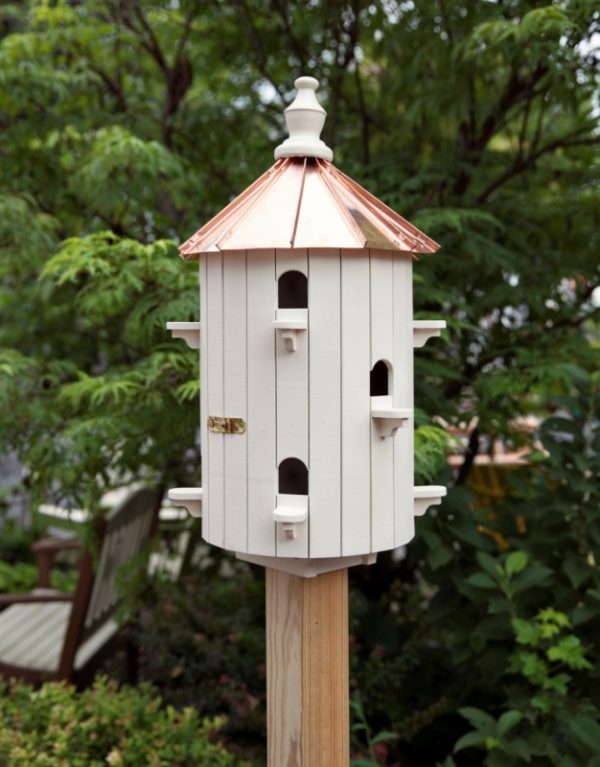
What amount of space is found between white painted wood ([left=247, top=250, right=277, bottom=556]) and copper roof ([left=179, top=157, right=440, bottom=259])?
0.21 feet

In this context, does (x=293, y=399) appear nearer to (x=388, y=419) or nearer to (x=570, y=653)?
(x=388, y=419)

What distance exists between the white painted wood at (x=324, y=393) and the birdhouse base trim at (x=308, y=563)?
88 mm

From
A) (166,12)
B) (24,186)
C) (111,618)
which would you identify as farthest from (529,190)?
(111,618)

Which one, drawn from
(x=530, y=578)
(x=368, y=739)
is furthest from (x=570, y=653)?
(x=368, y=739)

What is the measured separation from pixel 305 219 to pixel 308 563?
758mm

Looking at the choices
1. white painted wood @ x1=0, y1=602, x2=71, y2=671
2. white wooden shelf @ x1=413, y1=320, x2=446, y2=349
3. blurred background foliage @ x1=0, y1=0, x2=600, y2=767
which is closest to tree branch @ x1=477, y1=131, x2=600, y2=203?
blurred background foliage @ x1=0, y1=0, x2=600, y2=767

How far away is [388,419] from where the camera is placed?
1.84 meters

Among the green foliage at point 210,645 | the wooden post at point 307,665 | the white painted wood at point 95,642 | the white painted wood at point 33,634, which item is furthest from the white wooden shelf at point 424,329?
the white painted wood at point 33,634

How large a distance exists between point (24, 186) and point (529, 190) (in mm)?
2325

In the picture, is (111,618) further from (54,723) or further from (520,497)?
(520,497)

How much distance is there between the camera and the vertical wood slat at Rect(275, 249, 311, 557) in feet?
5.89

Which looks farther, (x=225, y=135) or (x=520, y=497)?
(x=225, y=135)

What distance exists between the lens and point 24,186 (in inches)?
144

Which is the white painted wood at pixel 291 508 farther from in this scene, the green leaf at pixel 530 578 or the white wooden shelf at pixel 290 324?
the green leaf at pixel 530 578
